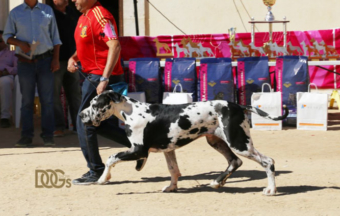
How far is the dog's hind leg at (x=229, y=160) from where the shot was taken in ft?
20.7

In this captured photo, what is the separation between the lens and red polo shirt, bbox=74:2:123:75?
6395 millimetres

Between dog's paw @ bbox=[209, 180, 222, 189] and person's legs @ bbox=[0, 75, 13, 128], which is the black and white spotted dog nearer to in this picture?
dog's paw @ bbox=[209, 180, 222, 189]

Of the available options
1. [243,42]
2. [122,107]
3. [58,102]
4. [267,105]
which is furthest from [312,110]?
[122,107]

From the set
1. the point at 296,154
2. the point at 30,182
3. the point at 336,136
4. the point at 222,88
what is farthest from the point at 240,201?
the point at 222,88

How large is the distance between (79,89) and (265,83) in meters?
2.83

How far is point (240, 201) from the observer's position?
19.2 ft

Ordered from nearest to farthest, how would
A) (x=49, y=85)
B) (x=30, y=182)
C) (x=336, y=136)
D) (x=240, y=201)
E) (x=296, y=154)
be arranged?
(x=240, y=201) < (x=30, y=182) < (x=296, y=154) < (x=49, y=85) < (x=336, y=136)

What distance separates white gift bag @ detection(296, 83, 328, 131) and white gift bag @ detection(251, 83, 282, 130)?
0.31 meters

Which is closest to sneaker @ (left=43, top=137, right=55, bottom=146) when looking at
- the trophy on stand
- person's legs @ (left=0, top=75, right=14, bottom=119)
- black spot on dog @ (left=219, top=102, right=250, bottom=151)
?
person's legs @ (left=0, top=75, right=14, bottom=119)

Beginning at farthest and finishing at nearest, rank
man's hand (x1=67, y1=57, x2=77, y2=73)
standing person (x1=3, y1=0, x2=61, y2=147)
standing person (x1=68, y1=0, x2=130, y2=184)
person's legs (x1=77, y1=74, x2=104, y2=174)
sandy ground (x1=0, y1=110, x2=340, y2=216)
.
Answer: standing person (x1=3, y1=0, x2=61, y2=147) → man's hand (x1=67, y1=57, x2=77, y2=73) → person's legs (x1=77, y1=74, x2=104, y2=174) → standing person (x1=68, y1=0, x2=130, y2=184) → sandy ground (x1=0, y1=110, x2=340, y2=216)

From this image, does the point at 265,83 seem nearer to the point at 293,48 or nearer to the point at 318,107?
the point at 318,107

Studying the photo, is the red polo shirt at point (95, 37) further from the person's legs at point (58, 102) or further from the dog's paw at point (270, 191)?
the person's legs at point (58, 102)

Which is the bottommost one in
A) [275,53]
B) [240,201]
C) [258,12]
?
[240,201]

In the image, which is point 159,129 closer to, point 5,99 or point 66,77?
point 66,77
